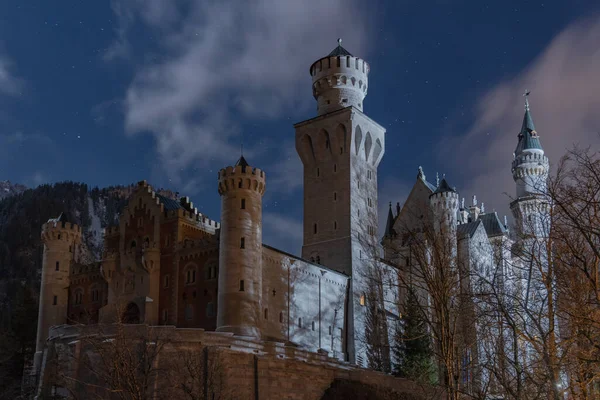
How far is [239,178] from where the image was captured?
48.8 metres

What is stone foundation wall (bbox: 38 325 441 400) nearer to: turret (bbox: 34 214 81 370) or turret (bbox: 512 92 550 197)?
turret (bbox: 34 214 81 370)

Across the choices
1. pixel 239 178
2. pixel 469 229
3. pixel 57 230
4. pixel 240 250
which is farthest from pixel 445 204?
pixel 57 230

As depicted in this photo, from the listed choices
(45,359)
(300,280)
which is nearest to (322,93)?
(300,280)

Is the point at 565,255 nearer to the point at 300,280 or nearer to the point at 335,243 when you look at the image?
the point at 300,280

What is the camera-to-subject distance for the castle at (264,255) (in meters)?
48.4

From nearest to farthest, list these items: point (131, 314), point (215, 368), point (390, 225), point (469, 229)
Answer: point (215, 368) → point (131, 314) → point (469, 229) → point (390, 225)

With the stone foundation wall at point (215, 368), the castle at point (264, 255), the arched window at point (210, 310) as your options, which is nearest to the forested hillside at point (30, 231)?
the castle at point (264, 255)

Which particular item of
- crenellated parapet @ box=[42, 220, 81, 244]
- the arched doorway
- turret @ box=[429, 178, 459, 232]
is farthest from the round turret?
the arched doorway

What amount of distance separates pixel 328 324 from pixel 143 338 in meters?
21.2

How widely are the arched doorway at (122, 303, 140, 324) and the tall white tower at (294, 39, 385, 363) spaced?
561 inches

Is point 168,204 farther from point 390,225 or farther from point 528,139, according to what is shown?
point 528,139

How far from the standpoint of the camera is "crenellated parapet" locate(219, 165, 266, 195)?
160 ft

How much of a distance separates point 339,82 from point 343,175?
836cm

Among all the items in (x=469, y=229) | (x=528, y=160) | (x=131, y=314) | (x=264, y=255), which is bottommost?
(x=131, y=314)
